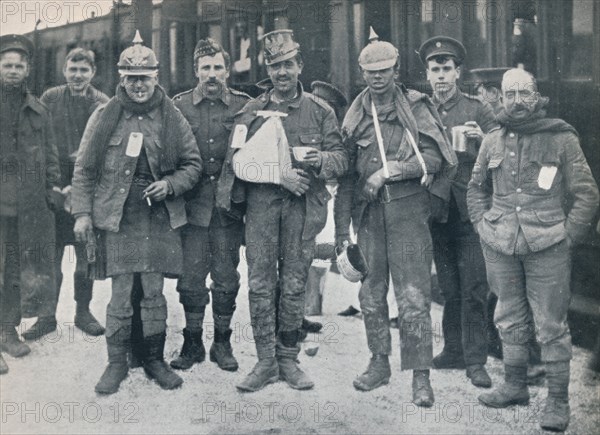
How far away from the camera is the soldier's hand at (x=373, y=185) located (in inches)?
175

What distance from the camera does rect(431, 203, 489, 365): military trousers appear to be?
4859 mm

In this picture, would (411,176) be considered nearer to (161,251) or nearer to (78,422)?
(161,251)

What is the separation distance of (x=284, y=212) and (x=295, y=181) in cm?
23

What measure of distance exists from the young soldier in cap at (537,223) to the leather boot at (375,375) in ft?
2.76

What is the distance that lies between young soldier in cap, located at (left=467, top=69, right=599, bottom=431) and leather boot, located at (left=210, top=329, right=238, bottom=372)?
6.25 ft

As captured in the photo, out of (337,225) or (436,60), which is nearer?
(337,225)

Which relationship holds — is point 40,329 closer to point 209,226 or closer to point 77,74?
point 209,226

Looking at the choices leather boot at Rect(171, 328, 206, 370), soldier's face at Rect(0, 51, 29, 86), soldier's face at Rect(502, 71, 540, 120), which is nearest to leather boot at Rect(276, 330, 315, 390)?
leather boot at Rect(171, 328, 206, 370)

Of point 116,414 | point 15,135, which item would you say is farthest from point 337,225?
point 15,135

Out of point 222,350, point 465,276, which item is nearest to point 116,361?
point 222,350

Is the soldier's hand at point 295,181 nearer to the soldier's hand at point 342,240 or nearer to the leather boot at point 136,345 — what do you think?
the soldier's hand at point 342,240

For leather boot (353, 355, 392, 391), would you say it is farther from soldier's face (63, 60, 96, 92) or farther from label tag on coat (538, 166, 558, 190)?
soldier's face (63, 60, 96, 92)

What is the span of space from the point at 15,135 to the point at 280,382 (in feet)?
8.47

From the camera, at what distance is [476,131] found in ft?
15.8
